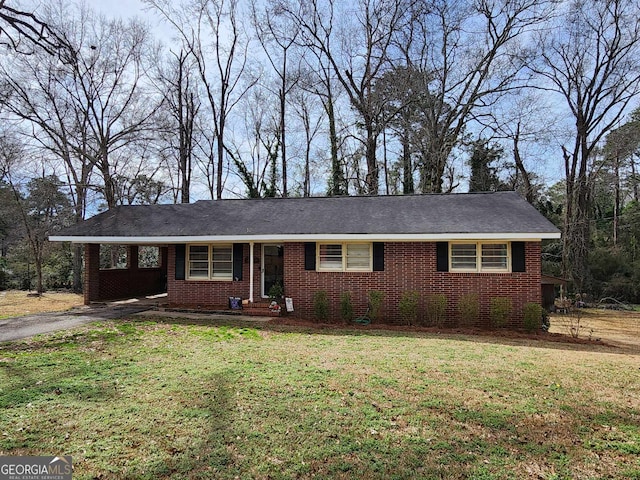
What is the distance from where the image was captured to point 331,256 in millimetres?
10883

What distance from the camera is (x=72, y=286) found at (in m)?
20.6

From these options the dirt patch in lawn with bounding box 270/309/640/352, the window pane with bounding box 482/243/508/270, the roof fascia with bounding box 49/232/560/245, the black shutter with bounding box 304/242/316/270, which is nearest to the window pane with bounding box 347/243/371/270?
the roof fascia with bounding box 49/232/560/245

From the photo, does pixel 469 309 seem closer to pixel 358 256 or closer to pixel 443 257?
pixel 443 257

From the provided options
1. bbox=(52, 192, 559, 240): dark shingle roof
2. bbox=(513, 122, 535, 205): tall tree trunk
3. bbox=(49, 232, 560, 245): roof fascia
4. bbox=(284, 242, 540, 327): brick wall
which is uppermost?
bbox=(513, 122, 535, 205): tall tree trunk

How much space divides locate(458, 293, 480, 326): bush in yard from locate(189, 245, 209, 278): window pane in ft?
26.3

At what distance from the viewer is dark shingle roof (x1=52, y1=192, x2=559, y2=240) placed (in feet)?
33.4

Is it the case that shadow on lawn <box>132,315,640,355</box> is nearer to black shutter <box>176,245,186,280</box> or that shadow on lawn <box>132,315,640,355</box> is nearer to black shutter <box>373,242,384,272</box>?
black shutter <box>373,242,384,272</box>

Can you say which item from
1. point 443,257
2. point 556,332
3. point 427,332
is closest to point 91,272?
point 427,332

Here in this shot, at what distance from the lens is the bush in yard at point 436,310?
9711 millimetres

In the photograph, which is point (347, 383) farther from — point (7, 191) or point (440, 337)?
point (7, 191)

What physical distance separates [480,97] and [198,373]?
22446 mm

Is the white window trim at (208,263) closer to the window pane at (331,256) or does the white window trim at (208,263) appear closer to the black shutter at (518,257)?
the window pane at (331,256)

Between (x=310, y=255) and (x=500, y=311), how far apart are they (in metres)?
5.36

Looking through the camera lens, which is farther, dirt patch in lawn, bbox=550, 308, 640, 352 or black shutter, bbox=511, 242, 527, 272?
black shutter, bbox=511, 242, 527, 272
